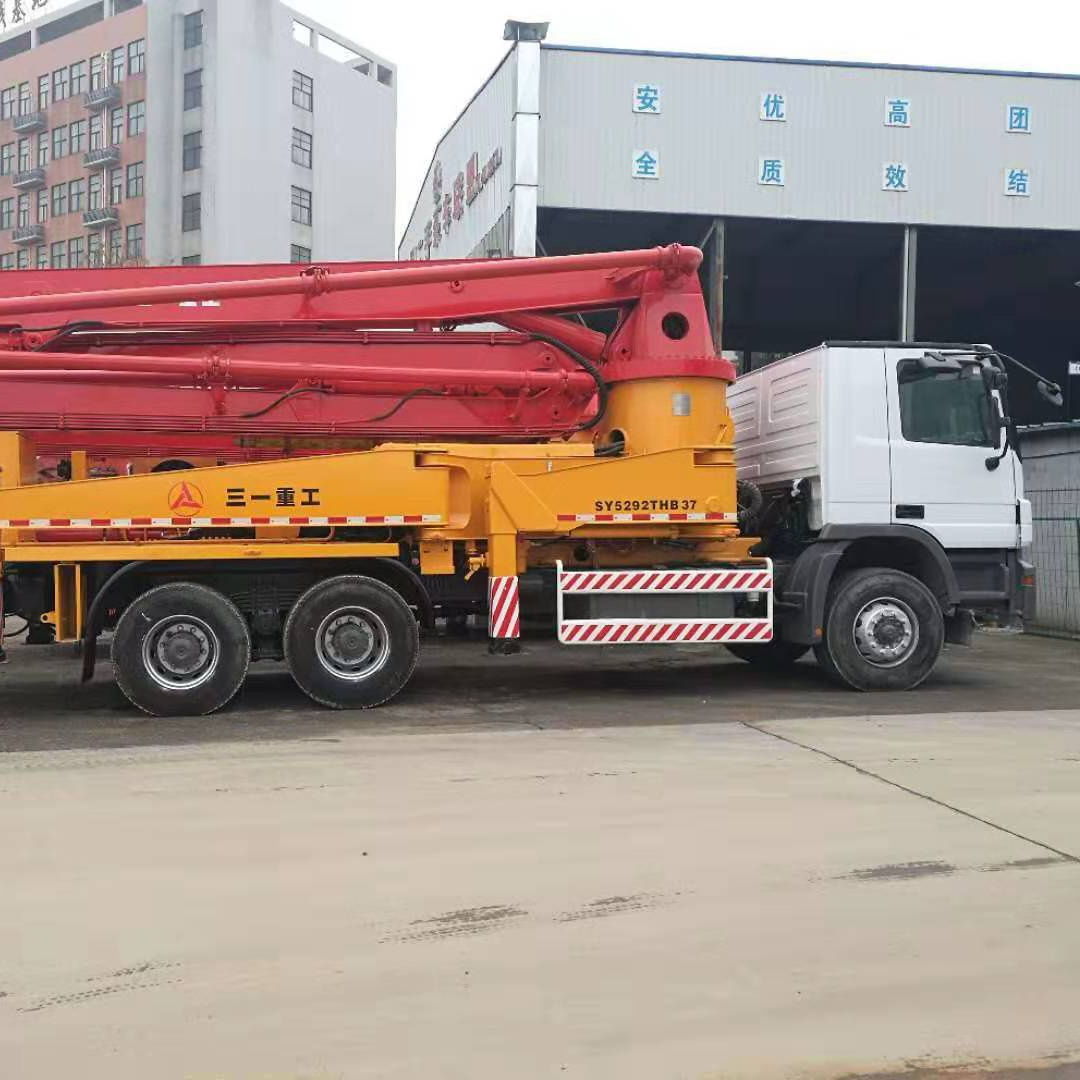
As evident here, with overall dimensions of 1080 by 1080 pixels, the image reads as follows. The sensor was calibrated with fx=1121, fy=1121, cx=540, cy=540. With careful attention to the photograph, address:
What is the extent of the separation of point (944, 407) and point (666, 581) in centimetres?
294

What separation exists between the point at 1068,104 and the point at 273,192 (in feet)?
142

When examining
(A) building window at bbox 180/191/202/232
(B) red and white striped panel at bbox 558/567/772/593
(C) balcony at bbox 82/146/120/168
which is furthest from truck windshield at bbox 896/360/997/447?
(C) balcony at bbox 82/146/120/168

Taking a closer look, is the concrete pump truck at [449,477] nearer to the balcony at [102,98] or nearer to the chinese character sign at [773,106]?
the chinese character sign at [773,106]

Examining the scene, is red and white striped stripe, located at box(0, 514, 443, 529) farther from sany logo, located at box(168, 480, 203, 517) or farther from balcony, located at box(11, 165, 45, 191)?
balcony, located at box(11, 165, 45, 191)

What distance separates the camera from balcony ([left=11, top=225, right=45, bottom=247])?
60844 millimetres

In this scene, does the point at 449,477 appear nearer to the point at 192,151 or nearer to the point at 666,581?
the point at 666,581

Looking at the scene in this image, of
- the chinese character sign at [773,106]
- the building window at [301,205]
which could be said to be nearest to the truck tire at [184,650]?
the chinese character sign at [773,106]

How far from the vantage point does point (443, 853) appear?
16.2 feet

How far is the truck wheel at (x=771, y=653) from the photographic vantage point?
445 inches

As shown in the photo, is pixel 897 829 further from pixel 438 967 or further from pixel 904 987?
pixel 438 967

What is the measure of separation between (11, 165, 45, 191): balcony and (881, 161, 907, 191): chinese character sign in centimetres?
5498

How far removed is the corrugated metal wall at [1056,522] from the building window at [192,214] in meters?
45.9

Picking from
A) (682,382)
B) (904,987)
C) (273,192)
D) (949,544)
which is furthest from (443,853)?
(273,192)

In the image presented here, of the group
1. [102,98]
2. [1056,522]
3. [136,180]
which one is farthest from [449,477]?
[102,98]
